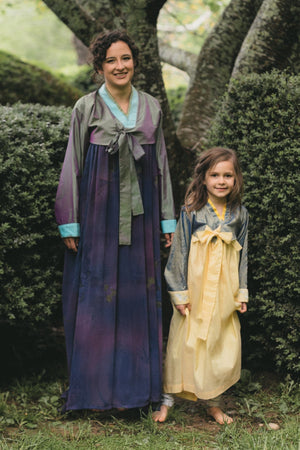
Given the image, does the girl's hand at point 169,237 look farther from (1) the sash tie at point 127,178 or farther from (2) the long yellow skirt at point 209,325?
(1) the sash tie at point 127,178

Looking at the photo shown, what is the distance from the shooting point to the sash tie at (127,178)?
9.83 feet

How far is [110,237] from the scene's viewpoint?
3.04 m

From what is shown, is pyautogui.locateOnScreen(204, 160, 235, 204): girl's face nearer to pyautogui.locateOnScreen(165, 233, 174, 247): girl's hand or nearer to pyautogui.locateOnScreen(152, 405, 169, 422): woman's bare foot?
pyautogui.locateOnScreen(165, 233, 174, 247): girl's hand

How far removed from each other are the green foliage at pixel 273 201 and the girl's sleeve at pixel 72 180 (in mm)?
1174

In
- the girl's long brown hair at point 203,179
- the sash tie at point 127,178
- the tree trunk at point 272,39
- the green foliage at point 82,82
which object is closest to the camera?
the sash tie at point 127,178

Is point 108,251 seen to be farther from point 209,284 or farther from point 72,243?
point 209,284

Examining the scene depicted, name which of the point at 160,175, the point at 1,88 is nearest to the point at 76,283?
the point at 160,175

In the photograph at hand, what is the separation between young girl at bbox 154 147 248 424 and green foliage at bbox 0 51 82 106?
4.26 metres

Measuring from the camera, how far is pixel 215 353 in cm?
306

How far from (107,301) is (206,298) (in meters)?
0.59

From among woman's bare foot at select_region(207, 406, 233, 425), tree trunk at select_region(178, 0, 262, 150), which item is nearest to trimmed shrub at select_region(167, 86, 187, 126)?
tree trunk at select_region(178, 0, 262, 150)

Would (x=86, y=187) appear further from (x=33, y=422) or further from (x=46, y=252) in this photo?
(x=33, y=422)

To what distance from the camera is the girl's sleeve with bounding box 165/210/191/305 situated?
3.07 metres

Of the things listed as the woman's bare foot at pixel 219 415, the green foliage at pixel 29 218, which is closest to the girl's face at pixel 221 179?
the green foliage at pixel 29 218
